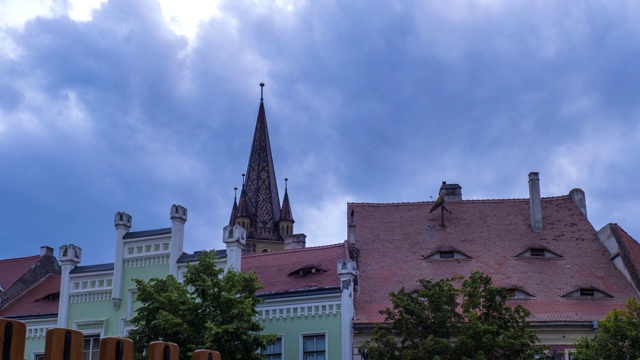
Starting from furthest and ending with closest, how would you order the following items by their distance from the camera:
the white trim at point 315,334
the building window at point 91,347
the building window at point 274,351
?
the building window at point 91,347
the building window at point 274,351
the white trim at point 315,334

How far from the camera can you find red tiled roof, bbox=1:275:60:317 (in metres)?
36.7

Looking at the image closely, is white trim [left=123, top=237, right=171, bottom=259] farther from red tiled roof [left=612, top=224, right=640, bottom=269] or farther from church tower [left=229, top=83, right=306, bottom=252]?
church tower [left=229, top=83, right=306, bottom=252]

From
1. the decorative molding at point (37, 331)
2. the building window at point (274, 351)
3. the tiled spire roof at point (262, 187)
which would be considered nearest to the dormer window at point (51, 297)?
the decorative molding at point (37, 331)

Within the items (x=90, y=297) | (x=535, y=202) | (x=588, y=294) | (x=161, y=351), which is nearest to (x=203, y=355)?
(x=161, y=351)

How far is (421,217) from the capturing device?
39.0m

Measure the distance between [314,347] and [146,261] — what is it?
25.0 feet

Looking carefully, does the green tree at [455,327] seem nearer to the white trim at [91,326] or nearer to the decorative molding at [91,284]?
the white trim at [91,326]

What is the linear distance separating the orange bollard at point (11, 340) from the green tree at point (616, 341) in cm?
1921

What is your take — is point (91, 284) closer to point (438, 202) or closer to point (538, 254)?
point (438, 202)

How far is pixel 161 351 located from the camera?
11414mm

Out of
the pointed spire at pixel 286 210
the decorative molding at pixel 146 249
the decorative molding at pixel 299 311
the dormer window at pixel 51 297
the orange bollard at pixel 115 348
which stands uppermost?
the pointed spire at pixel 286 210

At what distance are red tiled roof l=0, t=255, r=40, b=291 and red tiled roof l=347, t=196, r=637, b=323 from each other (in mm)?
15396

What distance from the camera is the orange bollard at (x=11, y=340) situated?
10031 millimetres

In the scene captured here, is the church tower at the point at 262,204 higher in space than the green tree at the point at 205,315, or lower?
higher
